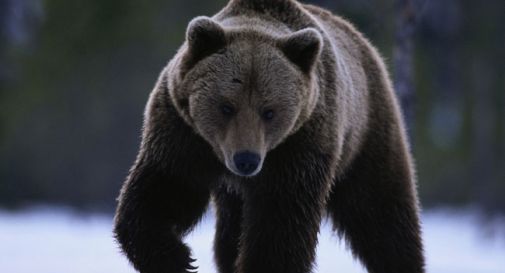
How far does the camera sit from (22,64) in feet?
91.7

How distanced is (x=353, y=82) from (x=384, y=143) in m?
0.50

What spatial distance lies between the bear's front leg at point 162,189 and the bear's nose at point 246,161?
575 millimetres

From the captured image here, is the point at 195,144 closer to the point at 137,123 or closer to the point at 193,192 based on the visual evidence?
the point at 193,192

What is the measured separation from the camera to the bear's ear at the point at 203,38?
5855mm

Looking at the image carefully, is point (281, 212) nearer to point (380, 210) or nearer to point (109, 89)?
point (380, 210)

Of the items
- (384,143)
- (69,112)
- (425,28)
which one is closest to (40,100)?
(69,112)

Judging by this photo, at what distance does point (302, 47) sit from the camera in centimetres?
596

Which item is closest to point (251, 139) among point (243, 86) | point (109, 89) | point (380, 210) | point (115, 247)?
point (243, 86)

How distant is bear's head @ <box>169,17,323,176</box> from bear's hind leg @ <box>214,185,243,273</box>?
3.56 feet

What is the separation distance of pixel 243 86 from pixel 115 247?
4.01 meters

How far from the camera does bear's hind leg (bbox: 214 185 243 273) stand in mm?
7051

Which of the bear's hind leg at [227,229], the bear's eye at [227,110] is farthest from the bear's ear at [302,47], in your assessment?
the bear's hind leg at [227,229]

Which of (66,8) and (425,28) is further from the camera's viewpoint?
(425,28)

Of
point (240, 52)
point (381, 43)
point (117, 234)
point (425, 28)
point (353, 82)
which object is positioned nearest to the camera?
point (240, 52)
